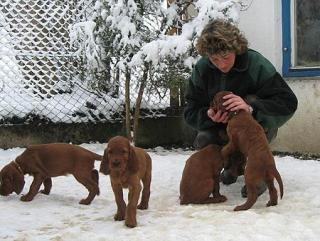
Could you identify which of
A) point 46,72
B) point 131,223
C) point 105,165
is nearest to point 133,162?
point 105,165

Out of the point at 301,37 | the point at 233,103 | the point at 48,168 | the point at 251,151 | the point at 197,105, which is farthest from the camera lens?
the point at 301,37

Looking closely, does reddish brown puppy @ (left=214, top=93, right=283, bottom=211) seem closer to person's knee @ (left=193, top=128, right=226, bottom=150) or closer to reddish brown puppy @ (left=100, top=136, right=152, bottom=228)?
person's knee @ (left=193, top=128, right=226, bottom=150)

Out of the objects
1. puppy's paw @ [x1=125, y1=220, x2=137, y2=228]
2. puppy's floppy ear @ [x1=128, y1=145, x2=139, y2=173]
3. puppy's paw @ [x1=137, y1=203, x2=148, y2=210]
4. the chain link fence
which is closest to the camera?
puppy's paw @ [x1=125, y1=220, x2=137, y2=228]

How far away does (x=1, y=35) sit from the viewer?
677 centimetres

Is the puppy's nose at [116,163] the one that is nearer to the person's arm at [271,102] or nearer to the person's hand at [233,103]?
the person's hand at [233,103]

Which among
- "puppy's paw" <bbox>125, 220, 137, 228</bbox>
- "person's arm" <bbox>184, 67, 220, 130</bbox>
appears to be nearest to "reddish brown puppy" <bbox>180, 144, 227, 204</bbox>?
"person's arm" <bbox>184, 67, 220, 130</bbox>

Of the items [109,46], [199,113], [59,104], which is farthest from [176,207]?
[59,104]

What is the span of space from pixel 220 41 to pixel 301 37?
253 centimetres

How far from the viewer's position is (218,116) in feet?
13.9

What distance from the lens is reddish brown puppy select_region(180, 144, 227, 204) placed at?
13.5 feet

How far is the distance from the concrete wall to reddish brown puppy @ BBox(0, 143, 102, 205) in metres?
2.91

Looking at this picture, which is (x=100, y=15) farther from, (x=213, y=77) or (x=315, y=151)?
(x=315, y=151)

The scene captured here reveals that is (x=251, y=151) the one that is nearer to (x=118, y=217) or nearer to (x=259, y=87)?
(x=259, y=87)

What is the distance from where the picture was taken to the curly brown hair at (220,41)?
4223 millimetres
